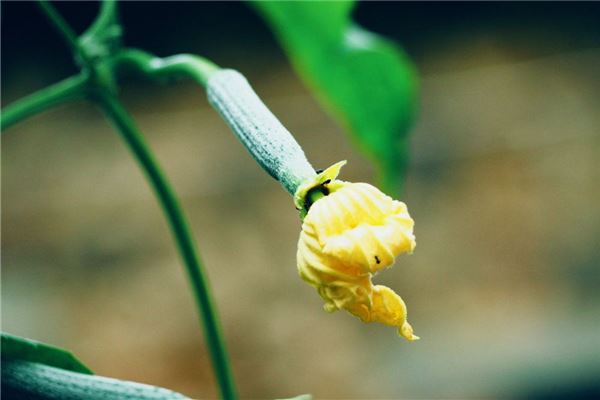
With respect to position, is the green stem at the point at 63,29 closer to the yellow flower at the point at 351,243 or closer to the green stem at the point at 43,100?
the green stem at the point at 43,100

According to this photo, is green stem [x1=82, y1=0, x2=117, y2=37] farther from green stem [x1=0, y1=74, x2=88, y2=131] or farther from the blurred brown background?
the blurred brown background

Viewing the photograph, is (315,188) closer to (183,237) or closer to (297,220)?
(183,237)

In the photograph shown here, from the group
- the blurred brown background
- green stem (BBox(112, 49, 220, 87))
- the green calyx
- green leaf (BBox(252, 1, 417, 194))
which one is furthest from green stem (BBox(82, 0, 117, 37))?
the blurred brown background

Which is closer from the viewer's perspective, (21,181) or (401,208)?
(401,208)

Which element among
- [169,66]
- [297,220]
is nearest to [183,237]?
[169,66]

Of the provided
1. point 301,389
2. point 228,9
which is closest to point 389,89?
point 301,389

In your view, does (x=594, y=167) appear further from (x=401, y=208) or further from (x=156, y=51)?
(x=401, y=208)
